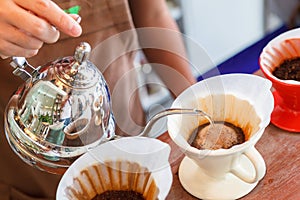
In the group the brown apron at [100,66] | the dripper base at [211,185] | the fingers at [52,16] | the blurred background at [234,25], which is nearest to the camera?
the fingers at [52,16]

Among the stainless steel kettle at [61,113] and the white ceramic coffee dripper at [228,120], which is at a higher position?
the stainless steel kettle at [61,113]

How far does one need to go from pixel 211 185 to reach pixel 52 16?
29cm

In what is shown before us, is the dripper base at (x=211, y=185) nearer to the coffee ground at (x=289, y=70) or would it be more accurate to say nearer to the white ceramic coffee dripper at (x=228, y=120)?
the white ceramic coffee dripper at (x=228, y=120)

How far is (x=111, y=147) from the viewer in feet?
2.13

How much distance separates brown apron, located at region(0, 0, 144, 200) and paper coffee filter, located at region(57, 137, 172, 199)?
3.3 inches

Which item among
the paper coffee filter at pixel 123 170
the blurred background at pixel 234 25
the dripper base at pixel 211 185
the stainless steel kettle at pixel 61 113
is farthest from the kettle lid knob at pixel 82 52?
the blurred background at pixel 234 25

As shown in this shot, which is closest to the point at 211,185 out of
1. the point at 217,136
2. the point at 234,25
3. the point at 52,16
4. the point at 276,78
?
the point at 217,136

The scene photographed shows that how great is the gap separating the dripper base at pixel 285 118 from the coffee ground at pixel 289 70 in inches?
1.6

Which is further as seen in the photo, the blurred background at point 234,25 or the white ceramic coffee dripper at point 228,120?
the blurred background at point 234,25

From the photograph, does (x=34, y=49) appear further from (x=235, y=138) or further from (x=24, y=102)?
(x=235, y=138)

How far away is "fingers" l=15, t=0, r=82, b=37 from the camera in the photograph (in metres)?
0.56

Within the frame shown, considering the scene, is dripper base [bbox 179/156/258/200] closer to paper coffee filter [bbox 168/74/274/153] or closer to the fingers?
paper coffee filter [bbox 168/74/274/153]

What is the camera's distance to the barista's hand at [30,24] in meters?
0.56

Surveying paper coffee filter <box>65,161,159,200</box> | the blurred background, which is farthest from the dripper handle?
the blurred background
